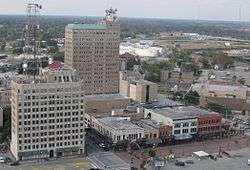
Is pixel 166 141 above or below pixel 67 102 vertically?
below

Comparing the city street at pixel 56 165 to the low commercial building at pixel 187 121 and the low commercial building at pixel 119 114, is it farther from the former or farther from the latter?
the low commercial building at pixel 187 121

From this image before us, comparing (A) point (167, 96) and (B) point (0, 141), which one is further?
(A) point (167, 96)

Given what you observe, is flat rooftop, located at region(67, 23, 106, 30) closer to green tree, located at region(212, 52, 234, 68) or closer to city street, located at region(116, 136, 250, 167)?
city street, located at region(116, 136, 250, 167)

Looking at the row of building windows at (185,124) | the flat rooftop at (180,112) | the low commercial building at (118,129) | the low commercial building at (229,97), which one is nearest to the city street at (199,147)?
the low commercial building at (118,129)

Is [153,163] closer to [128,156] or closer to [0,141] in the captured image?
[128,156]

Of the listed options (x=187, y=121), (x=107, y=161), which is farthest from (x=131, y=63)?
(x=107, y=161)

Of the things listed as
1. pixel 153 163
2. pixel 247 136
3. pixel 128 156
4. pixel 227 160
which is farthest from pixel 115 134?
pixel 247 136

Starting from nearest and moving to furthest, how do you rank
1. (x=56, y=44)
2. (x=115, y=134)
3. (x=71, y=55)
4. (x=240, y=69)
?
(x=115, y=134) → (x=71, y=55) → (x=240, y=69) → (x=56, y=44)
